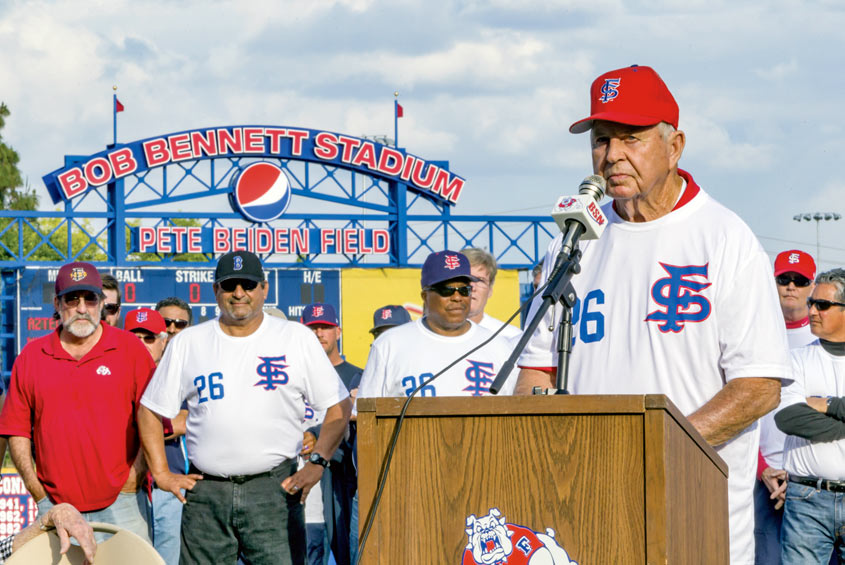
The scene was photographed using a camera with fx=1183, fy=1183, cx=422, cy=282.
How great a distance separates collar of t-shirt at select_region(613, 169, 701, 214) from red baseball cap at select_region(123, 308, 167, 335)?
241 inches

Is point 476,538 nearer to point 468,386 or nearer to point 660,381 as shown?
point 660,381

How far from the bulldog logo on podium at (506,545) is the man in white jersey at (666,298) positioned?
0.99 meters

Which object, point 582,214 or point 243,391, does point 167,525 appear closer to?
point 243,391

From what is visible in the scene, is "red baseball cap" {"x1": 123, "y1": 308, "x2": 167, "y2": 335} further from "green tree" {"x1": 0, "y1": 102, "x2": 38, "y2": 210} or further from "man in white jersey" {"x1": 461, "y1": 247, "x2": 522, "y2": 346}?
"green tree" {"x1": 0, "y1": 102, "x2": 38, "y2": 210}

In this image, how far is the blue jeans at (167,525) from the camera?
843 centimetres

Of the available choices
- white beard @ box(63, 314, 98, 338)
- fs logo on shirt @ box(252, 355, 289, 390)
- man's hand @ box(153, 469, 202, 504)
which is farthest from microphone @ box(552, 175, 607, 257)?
white beard @ box(63, 314, 98, 338)

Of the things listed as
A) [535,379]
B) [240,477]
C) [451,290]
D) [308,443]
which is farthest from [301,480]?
[535,379]

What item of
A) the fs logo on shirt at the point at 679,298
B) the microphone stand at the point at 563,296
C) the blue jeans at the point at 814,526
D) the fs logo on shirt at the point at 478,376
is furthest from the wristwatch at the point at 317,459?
the microphone stand at the point at 563,296

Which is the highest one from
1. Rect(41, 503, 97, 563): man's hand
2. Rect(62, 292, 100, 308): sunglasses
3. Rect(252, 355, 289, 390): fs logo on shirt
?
Rect(62, 292, 100, 308): sunglasses

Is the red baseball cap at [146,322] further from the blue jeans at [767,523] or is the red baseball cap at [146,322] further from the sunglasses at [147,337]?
the blue jeans at [767,523]

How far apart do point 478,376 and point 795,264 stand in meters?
2.71

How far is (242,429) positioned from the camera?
657 cm

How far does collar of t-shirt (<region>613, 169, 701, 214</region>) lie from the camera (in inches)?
138

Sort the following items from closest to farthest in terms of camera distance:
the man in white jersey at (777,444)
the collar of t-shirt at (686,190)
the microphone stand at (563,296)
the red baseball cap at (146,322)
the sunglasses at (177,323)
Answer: the microphone stand at (563,296) → the collar of t-shirt at (686,190) → the man in white jersey at (777,444) → the red baseball cap at (146,322) → the sunglasses at (177,323)
